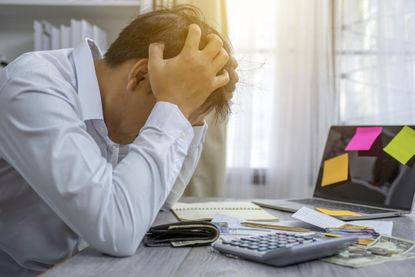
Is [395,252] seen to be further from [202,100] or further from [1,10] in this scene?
[1,10]

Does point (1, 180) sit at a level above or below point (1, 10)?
below

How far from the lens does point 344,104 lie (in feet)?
6.69

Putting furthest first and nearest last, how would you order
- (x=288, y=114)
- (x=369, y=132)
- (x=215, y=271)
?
(x=288, y=114) → (x=369, y=132) → (x=215, y=271)

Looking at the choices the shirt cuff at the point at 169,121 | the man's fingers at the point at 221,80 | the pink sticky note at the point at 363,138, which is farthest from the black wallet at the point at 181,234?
the pink sticky note at the point at 363,138

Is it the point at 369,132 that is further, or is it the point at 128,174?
the point at 369,132

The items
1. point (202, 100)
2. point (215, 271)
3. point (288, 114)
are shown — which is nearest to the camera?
point (215, 271)

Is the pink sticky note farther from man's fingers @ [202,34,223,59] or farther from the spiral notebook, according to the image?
man's fingers @ [202,34,223,59]

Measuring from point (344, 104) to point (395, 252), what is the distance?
140 centimetres

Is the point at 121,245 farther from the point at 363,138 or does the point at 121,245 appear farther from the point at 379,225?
the point at 363,138

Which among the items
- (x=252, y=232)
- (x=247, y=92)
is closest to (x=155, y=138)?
(x=252, y=232)

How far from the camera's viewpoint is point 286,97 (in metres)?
2.03

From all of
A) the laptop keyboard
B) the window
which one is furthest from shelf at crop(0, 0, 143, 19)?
the laptop keyboard

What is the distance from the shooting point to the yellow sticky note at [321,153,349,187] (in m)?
1.34

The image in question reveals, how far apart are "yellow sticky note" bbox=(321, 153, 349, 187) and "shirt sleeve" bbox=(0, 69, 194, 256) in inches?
27.0
